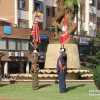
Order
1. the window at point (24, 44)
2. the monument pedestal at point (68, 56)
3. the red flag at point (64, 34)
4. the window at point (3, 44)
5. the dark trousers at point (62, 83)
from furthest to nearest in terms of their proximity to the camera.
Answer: the window at point (24, 44), the window at point (3, 44), the monument pedestal at point (68, 56), the red flag at point (64, 34), the dark trousers at point (62, 83)

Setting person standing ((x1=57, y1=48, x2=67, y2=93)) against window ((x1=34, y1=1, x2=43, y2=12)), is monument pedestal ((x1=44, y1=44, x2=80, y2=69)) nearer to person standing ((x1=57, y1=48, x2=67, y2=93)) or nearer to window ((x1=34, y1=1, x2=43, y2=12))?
person standing ((x1=57, y1=48, x2=67, y2=93))

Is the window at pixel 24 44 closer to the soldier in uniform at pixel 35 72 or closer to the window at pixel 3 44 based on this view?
the window at pixel 3 44

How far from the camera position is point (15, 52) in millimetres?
55000

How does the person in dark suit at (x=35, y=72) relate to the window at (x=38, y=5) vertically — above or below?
below

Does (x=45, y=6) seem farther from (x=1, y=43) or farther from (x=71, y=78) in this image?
(x=71, y=78)

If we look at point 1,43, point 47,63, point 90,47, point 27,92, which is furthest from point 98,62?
point 27,92

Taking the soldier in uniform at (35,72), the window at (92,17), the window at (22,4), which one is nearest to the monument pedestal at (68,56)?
the soldier in uniform at (35,72)

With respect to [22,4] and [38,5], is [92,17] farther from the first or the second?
[22,4]

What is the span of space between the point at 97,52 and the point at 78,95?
40644 millimetres

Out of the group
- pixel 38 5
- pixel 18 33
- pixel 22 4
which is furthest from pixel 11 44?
pixel 38 5

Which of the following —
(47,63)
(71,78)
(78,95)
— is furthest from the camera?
(47,63)

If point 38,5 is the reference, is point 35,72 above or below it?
below

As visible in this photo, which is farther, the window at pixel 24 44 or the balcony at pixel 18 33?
the window at pixel 24 44

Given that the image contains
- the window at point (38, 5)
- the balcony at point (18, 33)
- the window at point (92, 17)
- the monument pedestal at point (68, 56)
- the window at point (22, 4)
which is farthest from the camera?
the window at point (92, 17)
